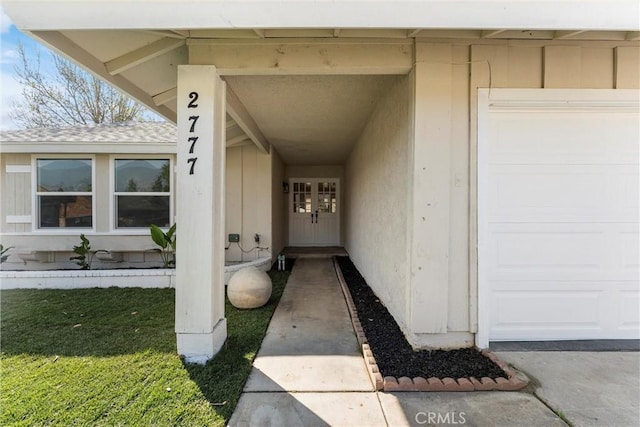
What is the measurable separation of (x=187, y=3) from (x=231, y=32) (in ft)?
2.64

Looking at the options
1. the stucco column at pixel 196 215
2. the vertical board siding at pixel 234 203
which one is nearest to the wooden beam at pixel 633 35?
the stucco column at pixel 196 215

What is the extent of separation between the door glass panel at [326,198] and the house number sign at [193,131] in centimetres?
740

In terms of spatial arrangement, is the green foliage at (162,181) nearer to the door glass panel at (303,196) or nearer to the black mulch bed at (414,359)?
the door glass panel at (303,196)

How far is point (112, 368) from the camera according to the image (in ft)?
8.08

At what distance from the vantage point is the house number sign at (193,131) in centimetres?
258

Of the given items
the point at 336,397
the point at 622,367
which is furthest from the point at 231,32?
the point at 622,367

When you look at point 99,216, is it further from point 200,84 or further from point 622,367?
point 622,367

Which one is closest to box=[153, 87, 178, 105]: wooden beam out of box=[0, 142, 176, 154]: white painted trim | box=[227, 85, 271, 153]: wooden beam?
box=[227, 85, 271, 153]: wooden beam

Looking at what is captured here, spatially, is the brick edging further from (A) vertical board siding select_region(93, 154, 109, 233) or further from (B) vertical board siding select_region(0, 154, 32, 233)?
(B) vertical board siding select_region(0, 154, 32, 233)

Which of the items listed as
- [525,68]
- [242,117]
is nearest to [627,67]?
[525,68]

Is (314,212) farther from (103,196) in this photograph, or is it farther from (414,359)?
(414,359)

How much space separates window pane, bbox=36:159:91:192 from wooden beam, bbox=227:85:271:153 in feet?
12.9

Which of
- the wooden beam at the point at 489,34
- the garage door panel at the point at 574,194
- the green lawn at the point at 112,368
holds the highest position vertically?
the wooden beam at the point at 489,34

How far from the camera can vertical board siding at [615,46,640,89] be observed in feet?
8.95
